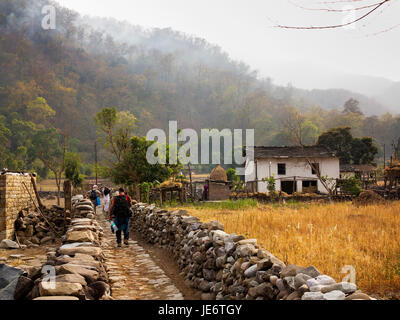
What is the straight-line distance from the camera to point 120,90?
5226 inches

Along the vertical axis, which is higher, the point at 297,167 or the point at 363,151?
the point at 363,151

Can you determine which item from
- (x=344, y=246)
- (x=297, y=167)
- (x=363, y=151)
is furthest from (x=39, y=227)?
(x=363, y=151)

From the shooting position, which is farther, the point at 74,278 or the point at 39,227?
the point at 39,227

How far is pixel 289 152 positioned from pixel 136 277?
2761cm

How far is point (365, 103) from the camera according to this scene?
18762 cm

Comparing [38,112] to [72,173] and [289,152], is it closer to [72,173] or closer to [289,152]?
[72,173]

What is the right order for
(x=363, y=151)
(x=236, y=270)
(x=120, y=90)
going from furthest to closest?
(x=120, y=90) < (x=363, y=151) < (x=236, y=270)

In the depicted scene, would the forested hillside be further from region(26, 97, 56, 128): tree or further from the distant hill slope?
the distant hill slope

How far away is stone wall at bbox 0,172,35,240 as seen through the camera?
44.5ft

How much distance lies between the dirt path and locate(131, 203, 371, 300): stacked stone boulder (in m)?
0.53

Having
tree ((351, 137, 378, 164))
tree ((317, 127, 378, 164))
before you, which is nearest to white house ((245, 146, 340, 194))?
tree ((317, 127, 378, 164))

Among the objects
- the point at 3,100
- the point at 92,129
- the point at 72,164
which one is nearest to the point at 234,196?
the point at 72,164

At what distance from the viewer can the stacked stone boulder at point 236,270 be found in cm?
341
